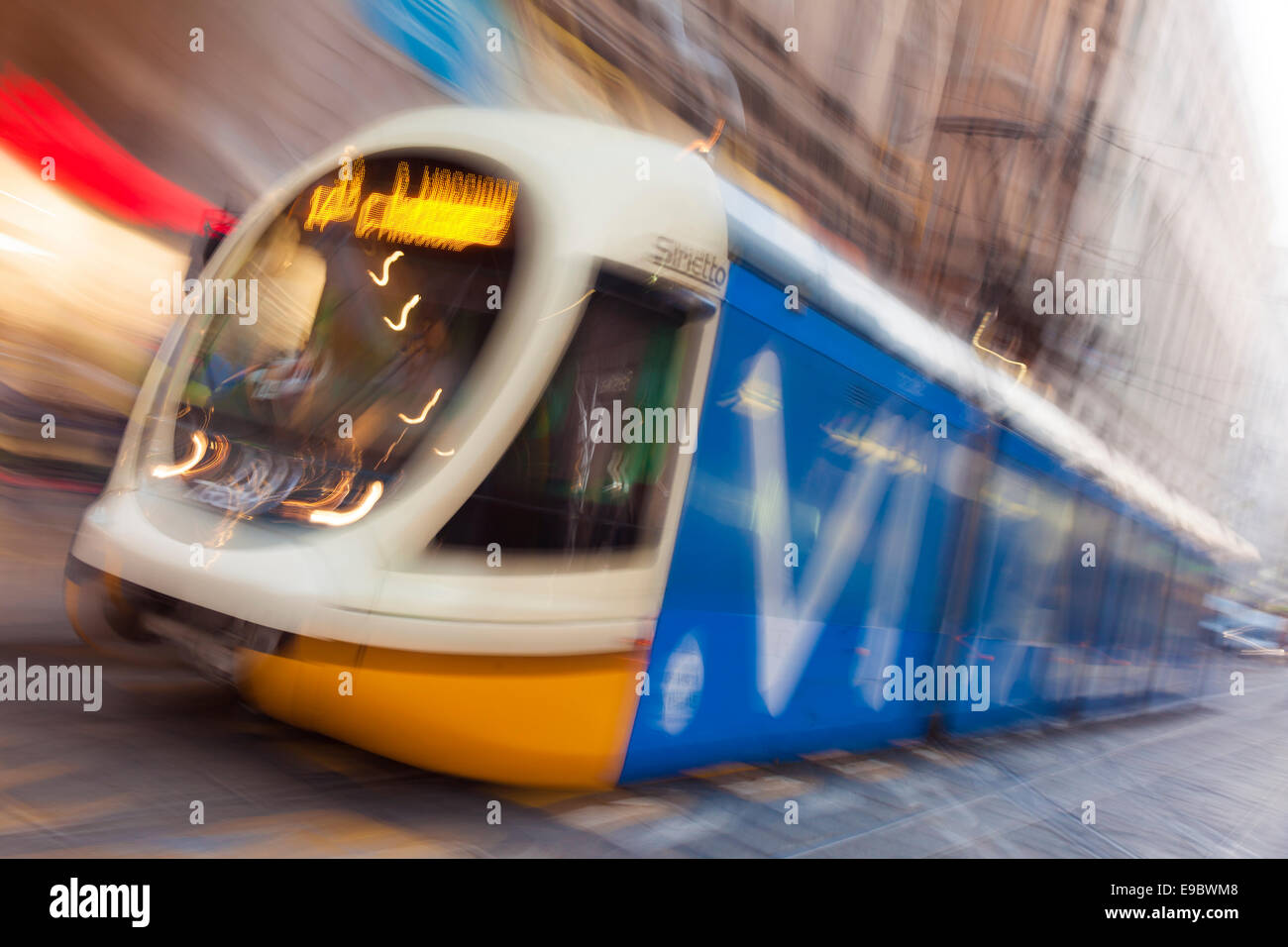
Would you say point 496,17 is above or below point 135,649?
above

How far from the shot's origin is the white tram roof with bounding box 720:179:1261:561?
4.37m

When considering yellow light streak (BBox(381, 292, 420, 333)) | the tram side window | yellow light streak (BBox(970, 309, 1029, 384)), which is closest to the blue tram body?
the tram side window

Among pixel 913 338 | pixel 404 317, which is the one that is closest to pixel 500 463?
pixel 404 317

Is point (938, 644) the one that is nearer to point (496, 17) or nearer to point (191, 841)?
point (191, 841)

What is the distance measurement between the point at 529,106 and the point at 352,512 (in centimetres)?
659

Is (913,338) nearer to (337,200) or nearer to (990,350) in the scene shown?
(990,350)

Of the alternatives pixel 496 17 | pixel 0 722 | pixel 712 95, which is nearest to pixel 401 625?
pixel 0 722

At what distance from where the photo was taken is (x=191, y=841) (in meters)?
3.01

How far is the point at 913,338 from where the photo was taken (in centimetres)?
571

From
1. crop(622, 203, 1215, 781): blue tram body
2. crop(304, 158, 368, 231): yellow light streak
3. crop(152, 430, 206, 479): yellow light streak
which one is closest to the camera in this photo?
crop(152, 430, 206, 479): yellow light streak

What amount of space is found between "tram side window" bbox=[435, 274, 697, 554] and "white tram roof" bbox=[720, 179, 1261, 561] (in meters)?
0.64

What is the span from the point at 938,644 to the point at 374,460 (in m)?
4.21

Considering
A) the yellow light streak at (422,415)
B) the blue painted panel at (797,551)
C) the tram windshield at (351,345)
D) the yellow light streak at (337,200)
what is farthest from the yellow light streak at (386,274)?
the blue painted panel at (797,551)

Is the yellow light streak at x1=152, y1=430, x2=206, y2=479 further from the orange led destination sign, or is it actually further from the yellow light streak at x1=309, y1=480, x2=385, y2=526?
the orange led destination sign
